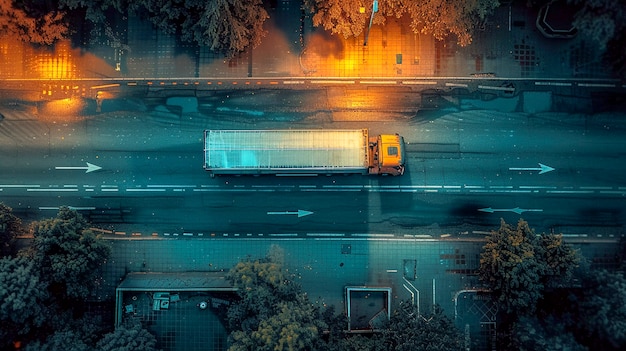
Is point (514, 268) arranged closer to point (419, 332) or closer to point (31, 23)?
point (419, 332)

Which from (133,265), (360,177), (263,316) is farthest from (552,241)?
(133,265)

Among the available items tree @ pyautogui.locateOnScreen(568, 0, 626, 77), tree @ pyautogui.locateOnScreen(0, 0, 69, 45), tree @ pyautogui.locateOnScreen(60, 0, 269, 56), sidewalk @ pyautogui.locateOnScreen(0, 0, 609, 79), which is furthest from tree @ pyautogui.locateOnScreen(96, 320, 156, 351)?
tree @ pyautogui.locateOnScreen(568, 0, 626, 77)

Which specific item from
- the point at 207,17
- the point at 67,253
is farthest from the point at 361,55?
the point at 67,253

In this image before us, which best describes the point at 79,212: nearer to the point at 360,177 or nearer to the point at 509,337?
the point at 360,177

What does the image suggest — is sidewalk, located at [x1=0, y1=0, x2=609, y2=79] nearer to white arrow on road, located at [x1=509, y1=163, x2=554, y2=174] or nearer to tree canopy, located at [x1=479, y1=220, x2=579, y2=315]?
white arrow on road, located at [x1=509, y1=163, x2=554, y2=174]

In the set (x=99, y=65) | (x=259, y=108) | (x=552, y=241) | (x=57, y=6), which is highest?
(x=57, y=6)

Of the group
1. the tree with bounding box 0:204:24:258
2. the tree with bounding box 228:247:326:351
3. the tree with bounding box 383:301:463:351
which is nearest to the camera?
the tree with bounding box 228:247:326:351

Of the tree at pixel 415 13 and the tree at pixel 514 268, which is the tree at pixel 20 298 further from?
the tree at pixel 514 268
